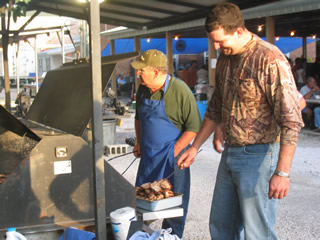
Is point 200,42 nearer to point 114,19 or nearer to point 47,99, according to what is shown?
point 114,19

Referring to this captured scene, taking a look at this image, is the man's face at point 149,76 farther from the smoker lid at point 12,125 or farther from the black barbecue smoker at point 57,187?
the smoker lid at point 12,125

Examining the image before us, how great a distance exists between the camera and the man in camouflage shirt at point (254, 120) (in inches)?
92.4

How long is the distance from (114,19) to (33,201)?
24.6ft

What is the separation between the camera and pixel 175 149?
11.4 feet

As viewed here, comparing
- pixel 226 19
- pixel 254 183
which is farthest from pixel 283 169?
pixel 226 19

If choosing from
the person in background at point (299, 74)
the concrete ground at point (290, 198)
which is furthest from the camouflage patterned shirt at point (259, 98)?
the person in background at point (299, 74)

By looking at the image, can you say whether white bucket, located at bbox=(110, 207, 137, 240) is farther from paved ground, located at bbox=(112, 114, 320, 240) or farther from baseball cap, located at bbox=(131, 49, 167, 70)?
paved ground, located at bbox=(112, 114, 320, 240)

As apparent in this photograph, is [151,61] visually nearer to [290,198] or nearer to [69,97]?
[69,97]

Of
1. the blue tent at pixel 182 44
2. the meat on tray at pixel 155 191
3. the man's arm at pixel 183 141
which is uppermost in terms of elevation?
the blue tent at pixel 182 44

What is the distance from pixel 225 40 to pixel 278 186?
834 mm

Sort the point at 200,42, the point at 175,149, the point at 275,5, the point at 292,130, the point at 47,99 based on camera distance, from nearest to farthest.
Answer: the point at 292,130 → the point at 175,149 → the point at 47,99 → the point at 275,5 → the point at 200,42

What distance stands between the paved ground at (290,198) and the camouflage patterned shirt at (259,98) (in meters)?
1.97

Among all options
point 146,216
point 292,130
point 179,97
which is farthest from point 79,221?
point 292,130

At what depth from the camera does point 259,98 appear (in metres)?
2.47
